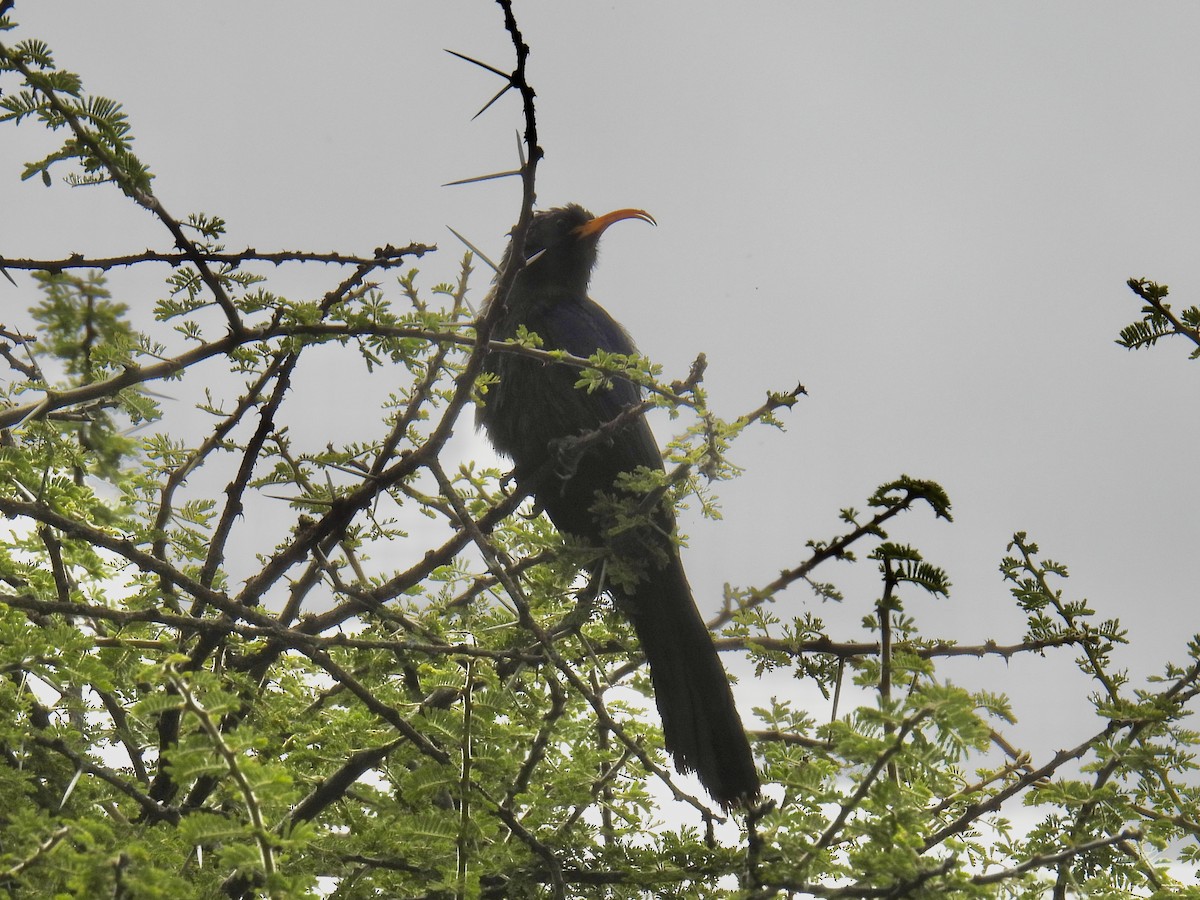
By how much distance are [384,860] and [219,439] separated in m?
1.71

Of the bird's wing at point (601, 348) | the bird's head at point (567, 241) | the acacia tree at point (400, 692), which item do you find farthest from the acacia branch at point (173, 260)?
the bird's head at point (567, 241)

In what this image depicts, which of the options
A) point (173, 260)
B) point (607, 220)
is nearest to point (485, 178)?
point (173, 260)

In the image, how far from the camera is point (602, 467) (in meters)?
5.12

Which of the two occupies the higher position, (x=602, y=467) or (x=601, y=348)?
(x=601, y=348)

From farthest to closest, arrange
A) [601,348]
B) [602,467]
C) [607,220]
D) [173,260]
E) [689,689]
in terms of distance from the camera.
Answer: [607,220]
[602,467]
[601,348]
[689,689]
[173,260]

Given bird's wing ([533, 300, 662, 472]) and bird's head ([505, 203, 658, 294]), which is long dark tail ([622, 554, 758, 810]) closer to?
bird's wing ([533, 300, 662, 472])

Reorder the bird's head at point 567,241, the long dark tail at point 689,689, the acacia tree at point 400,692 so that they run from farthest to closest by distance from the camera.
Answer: the bird's head at point 567,241 < the long dark tail at point 689,689 < the acacia tree at point 400,692

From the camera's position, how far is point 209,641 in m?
3.68

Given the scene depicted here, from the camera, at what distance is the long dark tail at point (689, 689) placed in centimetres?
408

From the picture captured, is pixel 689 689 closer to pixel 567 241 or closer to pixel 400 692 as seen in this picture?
pixel 400 692

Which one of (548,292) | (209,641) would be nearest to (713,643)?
(209,641)

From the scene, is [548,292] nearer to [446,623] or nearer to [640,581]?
[640,581]

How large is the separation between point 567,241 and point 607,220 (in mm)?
268

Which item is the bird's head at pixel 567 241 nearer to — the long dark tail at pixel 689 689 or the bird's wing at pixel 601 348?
the bird's wing at pixel 601 348
